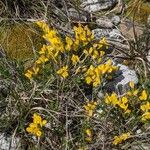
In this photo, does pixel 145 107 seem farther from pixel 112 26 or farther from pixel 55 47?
pixel 112 26

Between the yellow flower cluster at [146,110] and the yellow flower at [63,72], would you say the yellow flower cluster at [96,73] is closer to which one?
the yellow flower at [63,72]

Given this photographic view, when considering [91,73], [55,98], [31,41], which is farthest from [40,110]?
[31,41]

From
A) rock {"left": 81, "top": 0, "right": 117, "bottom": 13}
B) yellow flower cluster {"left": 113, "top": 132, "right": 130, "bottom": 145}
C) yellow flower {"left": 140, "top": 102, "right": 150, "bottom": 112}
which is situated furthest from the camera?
rock {"left": 81, "top": 0, "right": 117, "bottom": 13}

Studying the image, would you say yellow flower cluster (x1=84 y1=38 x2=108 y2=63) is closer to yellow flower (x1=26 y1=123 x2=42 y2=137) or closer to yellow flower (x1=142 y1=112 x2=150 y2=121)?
yellow flower (x1=142 y1=112 x2=150 y2=121)

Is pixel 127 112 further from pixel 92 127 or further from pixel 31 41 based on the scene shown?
pixel 31 41

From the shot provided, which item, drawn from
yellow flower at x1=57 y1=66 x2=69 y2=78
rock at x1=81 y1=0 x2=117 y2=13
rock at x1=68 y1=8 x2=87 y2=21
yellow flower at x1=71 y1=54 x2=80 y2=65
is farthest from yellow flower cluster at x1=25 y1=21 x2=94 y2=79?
rock at x1=81 y1=0 x2=117 y2=13

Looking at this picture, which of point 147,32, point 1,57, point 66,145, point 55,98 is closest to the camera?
point 66,145
